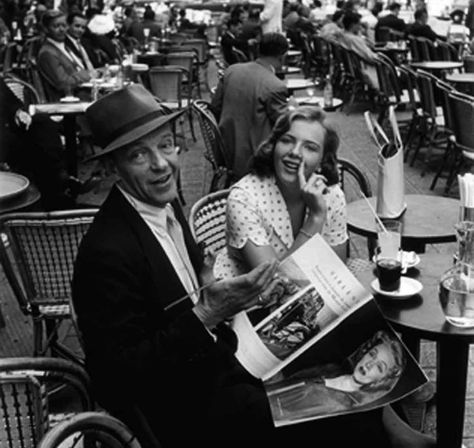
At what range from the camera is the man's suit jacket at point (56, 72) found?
7352mm

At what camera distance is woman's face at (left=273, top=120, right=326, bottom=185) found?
288 centimetres

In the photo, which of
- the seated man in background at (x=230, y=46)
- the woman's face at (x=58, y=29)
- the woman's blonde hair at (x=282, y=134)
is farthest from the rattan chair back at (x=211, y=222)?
the seated man in background at (x=230, y=46)

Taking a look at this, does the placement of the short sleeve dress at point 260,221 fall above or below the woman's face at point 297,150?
below

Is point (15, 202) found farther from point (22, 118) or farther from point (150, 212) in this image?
point (22, 118)

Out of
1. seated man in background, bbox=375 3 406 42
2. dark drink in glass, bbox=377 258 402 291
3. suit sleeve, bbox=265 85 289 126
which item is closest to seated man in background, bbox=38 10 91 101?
suit sleeve, bbox=265 85 289 126

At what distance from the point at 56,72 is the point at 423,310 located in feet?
18.9

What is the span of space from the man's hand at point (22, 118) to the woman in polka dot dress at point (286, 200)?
10.1 feet

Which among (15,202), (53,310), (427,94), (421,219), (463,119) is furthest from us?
(427,94)

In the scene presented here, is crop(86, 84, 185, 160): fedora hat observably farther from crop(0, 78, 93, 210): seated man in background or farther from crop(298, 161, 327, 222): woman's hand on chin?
crop(0, 78, 93, 210): seated man in background

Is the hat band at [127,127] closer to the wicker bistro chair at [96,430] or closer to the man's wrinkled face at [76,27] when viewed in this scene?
the wicker bistro chair at [96,430]

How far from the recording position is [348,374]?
2086 millimetres

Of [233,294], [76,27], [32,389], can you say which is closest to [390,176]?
[233,294]

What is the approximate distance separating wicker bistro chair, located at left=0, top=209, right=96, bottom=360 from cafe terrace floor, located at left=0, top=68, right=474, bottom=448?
77cm

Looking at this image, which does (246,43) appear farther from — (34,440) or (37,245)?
(34,440)
